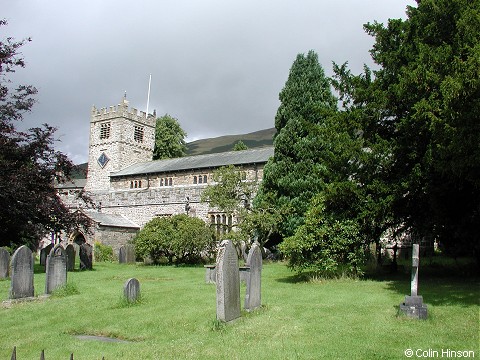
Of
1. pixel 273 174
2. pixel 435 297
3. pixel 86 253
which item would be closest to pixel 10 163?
pixel 86 253

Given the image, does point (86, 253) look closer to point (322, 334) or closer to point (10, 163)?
point (10, 163)

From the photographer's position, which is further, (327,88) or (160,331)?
(327,88)

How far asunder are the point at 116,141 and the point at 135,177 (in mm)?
6473

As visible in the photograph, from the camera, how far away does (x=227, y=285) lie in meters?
8.20

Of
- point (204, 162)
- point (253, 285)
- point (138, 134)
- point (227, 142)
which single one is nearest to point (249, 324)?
point (253, 285)

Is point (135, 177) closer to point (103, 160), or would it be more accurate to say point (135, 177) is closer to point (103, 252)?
point (103, 160)

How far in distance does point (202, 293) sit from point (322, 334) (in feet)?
17.1

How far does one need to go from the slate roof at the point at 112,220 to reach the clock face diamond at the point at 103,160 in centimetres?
1595

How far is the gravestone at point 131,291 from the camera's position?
33.9 feet

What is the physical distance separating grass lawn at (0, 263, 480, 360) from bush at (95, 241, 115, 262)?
16.4m

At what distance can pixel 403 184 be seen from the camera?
40.5 feet

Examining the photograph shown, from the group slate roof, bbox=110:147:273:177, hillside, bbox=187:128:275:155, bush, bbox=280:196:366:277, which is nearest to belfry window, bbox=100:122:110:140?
slate roof, bbox=110:147:273:177

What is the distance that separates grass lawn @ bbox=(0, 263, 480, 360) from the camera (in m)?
6.50

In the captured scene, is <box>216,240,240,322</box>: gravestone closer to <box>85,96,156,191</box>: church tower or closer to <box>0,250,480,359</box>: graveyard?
<box>0,250,480,359</box>: graveyard
